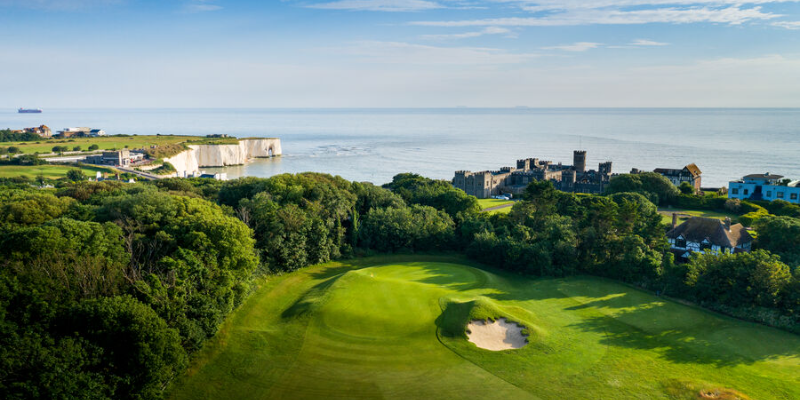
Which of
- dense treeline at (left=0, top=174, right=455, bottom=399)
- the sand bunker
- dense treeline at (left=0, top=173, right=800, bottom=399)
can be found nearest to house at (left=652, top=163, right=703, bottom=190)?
dense treeline at (left=0, top=173, right=800, bottom=399)

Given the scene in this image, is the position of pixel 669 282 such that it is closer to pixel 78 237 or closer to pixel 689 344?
pixel 689 344

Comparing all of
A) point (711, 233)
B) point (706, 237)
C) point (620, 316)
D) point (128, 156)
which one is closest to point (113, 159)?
point (128, 156)

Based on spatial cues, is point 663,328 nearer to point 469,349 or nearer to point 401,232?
point 469,349

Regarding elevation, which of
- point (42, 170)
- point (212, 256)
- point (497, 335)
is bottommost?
point (497, 335)

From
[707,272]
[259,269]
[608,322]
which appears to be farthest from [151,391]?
[707,272]

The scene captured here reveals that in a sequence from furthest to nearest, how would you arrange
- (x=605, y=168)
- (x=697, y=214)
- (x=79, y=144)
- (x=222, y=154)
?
(x=222, y=154) → (x=79, y=144) → (x=605, y=168) → (x=697, y=214)
